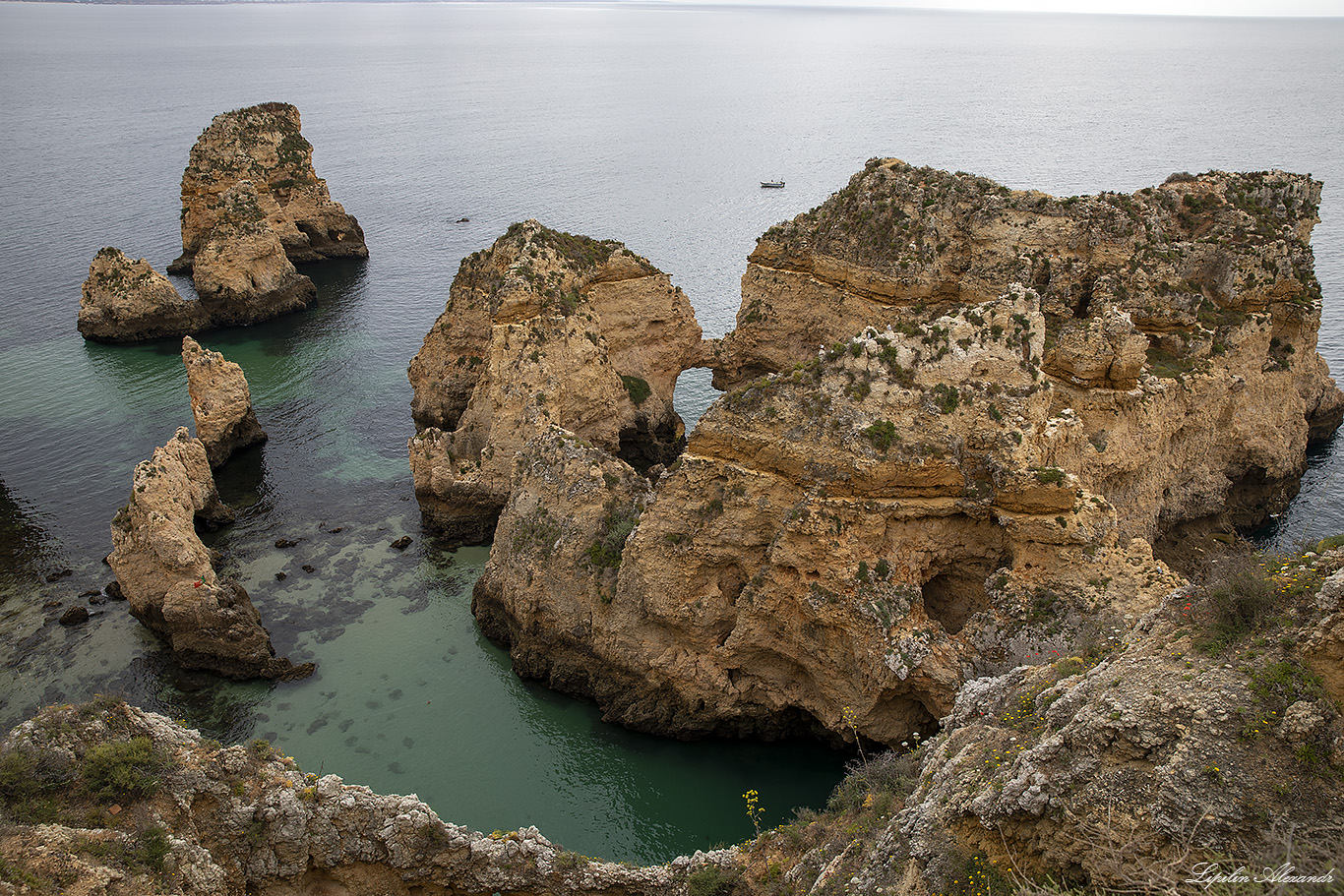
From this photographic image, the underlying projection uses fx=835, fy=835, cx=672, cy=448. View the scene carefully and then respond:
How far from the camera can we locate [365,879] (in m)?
18.0

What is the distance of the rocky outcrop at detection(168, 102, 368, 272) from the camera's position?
7194 cm

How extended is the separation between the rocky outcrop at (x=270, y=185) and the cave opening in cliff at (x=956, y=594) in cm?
6130

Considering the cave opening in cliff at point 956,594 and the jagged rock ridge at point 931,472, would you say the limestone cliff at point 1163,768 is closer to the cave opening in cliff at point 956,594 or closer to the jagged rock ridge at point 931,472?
the jagged rock ridge at point 931,472

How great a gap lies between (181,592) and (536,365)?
16.1 meters

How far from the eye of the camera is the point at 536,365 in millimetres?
36750

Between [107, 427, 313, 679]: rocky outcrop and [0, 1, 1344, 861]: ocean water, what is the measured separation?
115 cm

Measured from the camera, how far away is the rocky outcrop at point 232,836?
1458 cm

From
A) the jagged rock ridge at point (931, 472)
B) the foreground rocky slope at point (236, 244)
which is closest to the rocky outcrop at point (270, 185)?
the foreground rocky slope at point (236, 244)

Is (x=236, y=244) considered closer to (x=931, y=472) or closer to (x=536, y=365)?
(x=536, y=365)

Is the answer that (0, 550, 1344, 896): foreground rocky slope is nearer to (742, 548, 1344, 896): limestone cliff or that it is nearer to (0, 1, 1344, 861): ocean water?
(742, 548, 1344, 896): limestone cliff

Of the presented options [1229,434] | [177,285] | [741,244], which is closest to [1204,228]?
[1229,434]

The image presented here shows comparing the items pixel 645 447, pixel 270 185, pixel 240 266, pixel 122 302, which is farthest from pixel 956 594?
pixel 270 185

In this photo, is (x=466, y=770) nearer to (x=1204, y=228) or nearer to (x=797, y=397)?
(x=797, y=397)

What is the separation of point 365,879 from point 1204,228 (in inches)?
1590
